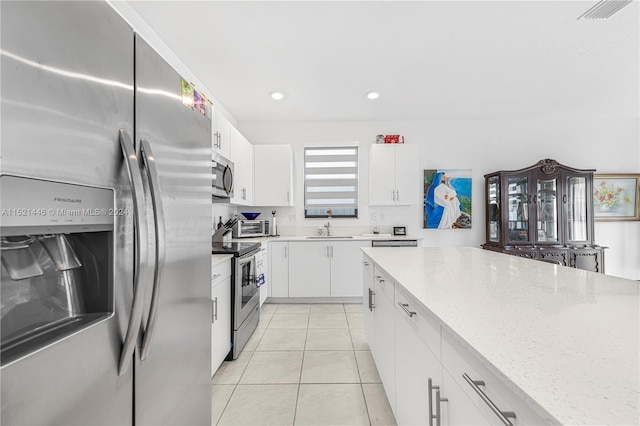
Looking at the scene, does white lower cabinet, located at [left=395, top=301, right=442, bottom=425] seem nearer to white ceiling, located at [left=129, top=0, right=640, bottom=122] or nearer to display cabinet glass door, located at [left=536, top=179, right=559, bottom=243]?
white ceiling, located at [left=129, top=0, right=640, bottom=122]

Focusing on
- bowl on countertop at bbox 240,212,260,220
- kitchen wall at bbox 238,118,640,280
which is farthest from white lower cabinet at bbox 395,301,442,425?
kitchen wall at bbox 238,118,640,280

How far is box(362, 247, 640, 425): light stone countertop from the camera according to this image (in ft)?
1.47

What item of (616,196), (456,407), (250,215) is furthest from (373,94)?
(616,196)

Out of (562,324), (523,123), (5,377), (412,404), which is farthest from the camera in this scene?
(523,123)

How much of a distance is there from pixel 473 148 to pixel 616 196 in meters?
2.30

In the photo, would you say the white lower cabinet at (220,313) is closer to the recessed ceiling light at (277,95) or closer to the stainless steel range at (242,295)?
the stainless steel range at (242,295)

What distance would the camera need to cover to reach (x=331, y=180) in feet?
14.7

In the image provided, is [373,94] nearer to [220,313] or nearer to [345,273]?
[345,273]

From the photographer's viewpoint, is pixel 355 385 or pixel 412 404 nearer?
pixel 412 404

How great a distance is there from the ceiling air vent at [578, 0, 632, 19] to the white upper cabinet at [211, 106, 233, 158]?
9.75ft

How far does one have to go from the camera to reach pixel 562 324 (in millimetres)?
730

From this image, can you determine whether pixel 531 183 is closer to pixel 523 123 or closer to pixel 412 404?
pixel 523 123

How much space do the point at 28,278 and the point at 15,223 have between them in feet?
0.49

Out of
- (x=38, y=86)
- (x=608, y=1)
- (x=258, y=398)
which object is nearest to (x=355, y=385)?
(x=258, y=398)
